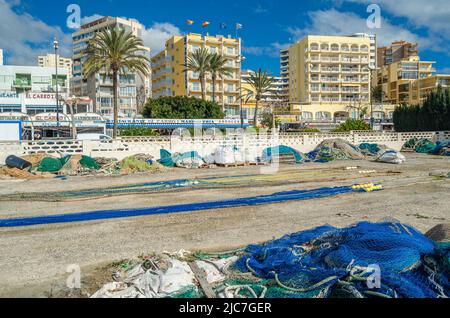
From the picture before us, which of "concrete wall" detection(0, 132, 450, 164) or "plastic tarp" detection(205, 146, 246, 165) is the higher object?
"concrete wall" detection(0, 132, 450, 164)

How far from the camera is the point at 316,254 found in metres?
6.05

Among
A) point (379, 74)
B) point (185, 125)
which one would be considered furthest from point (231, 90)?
point (379, 74)

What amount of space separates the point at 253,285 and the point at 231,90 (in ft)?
266

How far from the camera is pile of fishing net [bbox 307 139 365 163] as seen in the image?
27.2 metres

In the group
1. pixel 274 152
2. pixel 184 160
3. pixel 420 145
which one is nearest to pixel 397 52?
pixel 420 145

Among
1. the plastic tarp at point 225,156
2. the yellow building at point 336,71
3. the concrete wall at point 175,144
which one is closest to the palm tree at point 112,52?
the concrete wall at point 175,144

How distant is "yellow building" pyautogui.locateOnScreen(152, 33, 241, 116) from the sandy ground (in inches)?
2650

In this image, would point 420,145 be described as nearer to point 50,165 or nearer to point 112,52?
point 112,52

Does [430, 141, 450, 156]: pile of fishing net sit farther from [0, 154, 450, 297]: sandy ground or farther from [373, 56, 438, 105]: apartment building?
[373, 56, 438, 105]: apartment building

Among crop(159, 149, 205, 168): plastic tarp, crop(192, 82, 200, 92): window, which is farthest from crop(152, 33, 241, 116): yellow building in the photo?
crop(159, 149, 205, 168): plastic tarp

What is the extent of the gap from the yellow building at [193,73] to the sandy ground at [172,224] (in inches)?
2650

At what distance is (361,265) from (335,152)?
2338 centimetres

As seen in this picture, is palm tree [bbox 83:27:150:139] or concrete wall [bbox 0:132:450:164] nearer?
concrete wall [bbox 0:132:450:164]

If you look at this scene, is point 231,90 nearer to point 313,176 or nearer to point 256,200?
point 313,176
